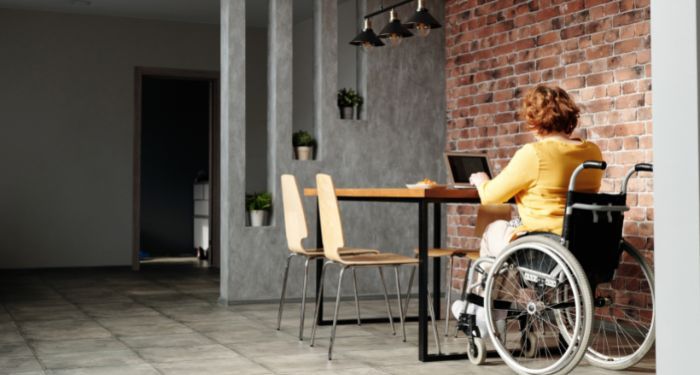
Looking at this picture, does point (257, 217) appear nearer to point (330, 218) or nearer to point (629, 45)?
point (330, 218)

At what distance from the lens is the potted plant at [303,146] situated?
6.27m

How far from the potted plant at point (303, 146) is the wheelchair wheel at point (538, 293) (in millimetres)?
2623

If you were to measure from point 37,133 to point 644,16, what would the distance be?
21.0ft

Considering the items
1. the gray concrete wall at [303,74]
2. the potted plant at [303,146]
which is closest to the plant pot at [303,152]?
the potted plant at [303,146]

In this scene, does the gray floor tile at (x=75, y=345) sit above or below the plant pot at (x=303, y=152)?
below

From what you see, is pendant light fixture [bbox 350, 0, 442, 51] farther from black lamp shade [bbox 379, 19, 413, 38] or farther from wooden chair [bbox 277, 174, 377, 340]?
wooden chair [bbox 277, 174, 377, 340]

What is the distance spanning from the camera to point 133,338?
4562mm

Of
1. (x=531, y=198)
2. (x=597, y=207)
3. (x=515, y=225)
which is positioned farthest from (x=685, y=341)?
(x=515, y=225)

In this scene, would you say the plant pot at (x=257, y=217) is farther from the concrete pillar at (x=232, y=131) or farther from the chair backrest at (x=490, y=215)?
the chair backrest at (x=490, y=215)

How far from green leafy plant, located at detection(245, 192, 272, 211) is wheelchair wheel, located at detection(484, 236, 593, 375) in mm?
2592

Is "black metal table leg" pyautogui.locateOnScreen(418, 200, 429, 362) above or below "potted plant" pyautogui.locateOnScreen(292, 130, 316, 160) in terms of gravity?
below

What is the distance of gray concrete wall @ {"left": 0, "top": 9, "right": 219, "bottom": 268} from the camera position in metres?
8.78

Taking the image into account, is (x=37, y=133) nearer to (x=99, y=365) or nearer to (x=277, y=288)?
(x=277, y=288)

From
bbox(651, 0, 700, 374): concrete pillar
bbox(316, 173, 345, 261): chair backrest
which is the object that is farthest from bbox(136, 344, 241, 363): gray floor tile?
bbox(651, 0, 700, 374): concrete pillar
